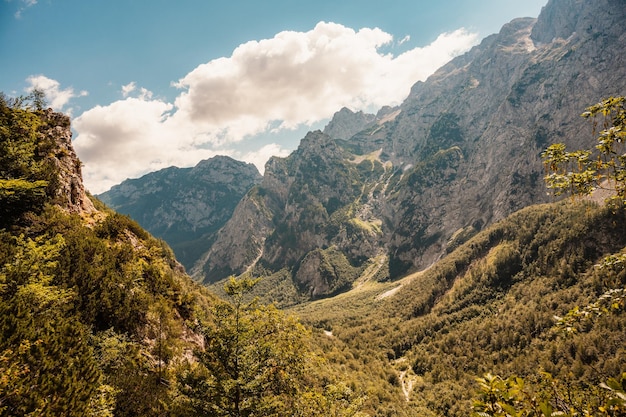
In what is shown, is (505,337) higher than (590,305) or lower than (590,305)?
lower

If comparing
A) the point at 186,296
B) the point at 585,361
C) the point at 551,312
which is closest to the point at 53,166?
the point at 186,296

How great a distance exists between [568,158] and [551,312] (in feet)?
572

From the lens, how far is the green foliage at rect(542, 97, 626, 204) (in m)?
9.05

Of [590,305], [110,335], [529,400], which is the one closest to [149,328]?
[110,335]

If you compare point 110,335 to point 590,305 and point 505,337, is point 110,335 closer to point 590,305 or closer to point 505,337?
point 590,305

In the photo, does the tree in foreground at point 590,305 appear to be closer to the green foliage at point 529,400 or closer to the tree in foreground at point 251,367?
the green foliage at point 529,400

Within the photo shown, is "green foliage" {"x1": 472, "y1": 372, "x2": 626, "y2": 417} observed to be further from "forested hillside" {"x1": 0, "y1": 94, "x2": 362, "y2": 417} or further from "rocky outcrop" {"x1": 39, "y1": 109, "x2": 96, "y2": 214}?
"rocky outcrop" {"x1": 39, "y1": 109, "x2": 96, "y2": 214}

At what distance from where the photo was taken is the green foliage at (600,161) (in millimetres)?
9047

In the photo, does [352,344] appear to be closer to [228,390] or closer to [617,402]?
[228,390]

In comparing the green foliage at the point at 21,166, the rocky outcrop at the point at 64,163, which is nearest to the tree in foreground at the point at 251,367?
the green foliage at the point at 21,166

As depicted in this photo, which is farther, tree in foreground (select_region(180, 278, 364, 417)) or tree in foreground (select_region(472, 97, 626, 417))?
tree in foreground (select_region(180, 278, 364, 417))

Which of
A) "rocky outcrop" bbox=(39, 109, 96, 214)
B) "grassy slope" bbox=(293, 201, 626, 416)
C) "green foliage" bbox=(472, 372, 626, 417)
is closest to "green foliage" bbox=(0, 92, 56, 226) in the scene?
"rocky outcrop" bbox=(39, 109, 96, 214)

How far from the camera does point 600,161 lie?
9.78m

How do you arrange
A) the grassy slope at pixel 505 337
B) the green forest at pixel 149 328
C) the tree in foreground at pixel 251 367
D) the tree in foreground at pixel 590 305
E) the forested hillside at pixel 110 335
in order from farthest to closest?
the grassy slope at pixel 505 337, the tree in foreground at pixel 251 367, the forested hillside at pixel 110 335, the green forest at pixel 149 328, the tree in foreground at pixel 590 305
